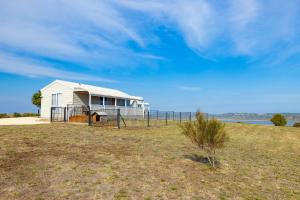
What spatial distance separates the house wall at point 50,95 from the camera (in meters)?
22.6

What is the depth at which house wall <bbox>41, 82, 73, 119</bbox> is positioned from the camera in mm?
22625

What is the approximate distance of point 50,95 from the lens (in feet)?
78.2

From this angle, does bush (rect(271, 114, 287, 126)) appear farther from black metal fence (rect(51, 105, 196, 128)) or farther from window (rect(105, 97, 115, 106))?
window (rect(105, 97, 115, 106))

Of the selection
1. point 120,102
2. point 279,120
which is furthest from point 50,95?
point 279,120

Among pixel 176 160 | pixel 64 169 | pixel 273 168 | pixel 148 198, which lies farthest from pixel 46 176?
pixel 273 168

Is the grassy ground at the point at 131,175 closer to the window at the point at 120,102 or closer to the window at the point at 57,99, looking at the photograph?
the window at the point at 57,99

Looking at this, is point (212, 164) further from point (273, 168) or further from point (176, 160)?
point (273, 168)

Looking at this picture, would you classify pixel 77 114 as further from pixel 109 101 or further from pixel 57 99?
pixel 109 101

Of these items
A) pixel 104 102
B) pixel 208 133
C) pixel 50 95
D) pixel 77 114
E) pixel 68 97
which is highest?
pixel 50 95

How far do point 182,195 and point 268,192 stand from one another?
6.58ft

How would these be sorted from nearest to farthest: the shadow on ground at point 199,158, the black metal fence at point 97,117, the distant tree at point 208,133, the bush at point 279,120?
the distant tree at point 208,133 < the shadow on ground at point 199,158 < the black metal fence at point 97,117 < the bush at point 279,120

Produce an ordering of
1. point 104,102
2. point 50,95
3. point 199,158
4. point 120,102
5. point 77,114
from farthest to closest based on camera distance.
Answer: point 120,102, point 104,102, point 50,95, point 77,114, point 199,158

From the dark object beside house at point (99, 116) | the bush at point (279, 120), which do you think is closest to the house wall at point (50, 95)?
the dark object beside house at point (99, 116)

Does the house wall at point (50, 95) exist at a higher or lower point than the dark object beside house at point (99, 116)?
higher
